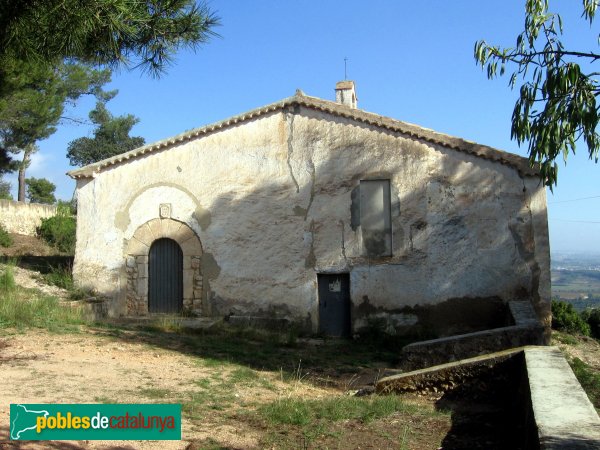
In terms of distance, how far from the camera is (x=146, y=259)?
572 inches

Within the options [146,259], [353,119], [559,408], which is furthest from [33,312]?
[559,408]

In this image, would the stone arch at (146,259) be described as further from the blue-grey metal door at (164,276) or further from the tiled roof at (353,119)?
the tiled roof at (353,119)

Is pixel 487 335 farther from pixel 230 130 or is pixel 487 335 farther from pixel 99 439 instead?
pixel 230 130

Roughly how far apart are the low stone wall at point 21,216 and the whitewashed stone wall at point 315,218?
1178 centimetres

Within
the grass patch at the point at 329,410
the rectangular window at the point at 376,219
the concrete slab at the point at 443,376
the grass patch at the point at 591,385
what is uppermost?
the rectangular window at the point at 376,219

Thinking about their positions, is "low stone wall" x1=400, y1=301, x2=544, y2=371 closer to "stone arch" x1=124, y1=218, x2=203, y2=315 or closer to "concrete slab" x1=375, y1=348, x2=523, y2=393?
"concrete slab" x1=375, y1=348, x2=523, y2=393

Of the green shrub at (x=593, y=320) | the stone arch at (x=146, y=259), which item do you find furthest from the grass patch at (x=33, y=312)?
the green shrub at (x=593, y=320)

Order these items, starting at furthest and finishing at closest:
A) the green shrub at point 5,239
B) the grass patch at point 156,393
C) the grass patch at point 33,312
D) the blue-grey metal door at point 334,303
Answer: the green shrub at point 5,239 < the blue-grey metal door at point 334,303 < the grass patch at point 33,312 < the grass patch at point 156,393

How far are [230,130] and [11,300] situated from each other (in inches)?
232

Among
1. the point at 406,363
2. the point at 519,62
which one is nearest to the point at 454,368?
the point at 406,363

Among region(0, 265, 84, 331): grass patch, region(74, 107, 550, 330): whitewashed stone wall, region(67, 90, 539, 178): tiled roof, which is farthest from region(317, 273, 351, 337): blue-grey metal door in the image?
region(0, 265, 84, 331): grass patch

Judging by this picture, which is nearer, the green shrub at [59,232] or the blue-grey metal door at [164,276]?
the blue-grey metal door at [164,276]

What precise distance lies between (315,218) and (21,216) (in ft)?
53.8

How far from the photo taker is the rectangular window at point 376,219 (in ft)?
44.7
